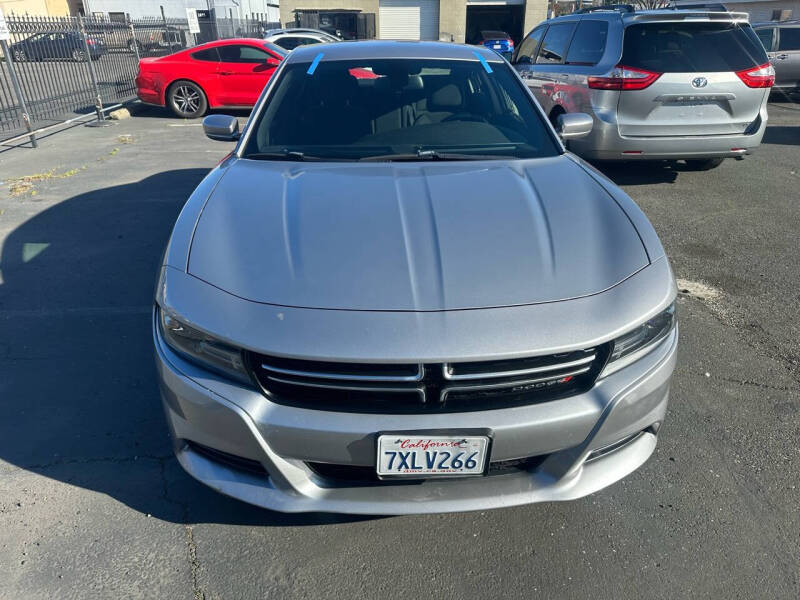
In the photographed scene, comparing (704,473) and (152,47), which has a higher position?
(152,47)

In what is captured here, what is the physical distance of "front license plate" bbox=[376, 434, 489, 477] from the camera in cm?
179

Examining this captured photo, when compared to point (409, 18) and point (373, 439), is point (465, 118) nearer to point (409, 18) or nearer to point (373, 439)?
point (373, 439)

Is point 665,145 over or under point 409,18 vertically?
under

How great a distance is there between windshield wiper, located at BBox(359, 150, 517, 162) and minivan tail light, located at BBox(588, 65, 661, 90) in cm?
378

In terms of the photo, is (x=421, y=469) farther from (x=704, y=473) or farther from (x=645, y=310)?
(x=704, y=473)

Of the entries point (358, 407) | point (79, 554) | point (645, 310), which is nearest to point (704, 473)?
point (645, 310)

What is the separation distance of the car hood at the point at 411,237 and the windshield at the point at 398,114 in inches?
11.4

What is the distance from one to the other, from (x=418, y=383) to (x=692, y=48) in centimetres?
589

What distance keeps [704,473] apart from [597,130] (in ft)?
14.6

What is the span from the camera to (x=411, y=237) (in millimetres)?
2164

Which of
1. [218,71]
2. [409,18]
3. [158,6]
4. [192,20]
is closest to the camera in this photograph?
[218,71]

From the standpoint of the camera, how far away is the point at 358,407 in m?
1.84

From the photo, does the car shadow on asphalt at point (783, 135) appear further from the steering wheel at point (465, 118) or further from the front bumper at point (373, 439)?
the front bumper at point (373, 439)

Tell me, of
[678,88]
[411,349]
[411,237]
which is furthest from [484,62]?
[678,88]
